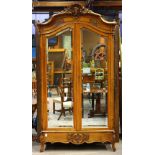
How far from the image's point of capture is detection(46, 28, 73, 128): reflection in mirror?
15.3 feet

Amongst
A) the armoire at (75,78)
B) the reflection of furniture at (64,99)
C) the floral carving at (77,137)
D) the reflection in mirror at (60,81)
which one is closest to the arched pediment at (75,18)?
the armoire at (75,78)

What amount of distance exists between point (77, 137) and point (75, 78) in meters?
0.84

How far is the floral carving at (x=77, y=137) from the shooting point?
466 cm

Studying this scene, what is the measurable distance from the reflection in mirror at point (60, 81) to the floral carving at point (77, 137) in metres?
0.15

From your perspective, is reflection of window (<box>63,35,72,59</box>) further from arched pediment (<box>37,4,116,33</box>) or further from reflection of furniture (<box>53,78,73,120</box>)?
reflection of furniture (<box>53,78,73,120</box>)

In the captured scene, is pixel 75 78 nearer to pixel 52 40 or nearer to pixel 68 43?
pixel 68 43

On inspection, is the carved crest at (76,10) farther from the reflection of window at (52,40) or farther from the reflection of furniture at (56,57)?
the reflection of furniture at (56,57)

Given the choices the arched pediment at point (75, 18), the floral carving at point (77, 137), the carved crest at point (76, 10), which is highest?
the carved crest at point (76, 10)

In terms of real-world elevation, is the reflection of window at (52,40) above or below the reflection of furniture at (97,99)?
above

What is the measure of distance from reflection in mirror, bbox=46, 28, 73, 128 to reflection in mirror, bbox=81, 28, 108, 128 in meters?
0.20

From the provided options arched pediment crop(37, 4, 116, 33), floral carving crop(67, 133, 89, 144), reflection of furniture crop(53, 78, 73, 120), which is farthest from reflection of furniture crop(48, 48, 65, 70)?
floral carving crop(67, 133, 89, 144)
